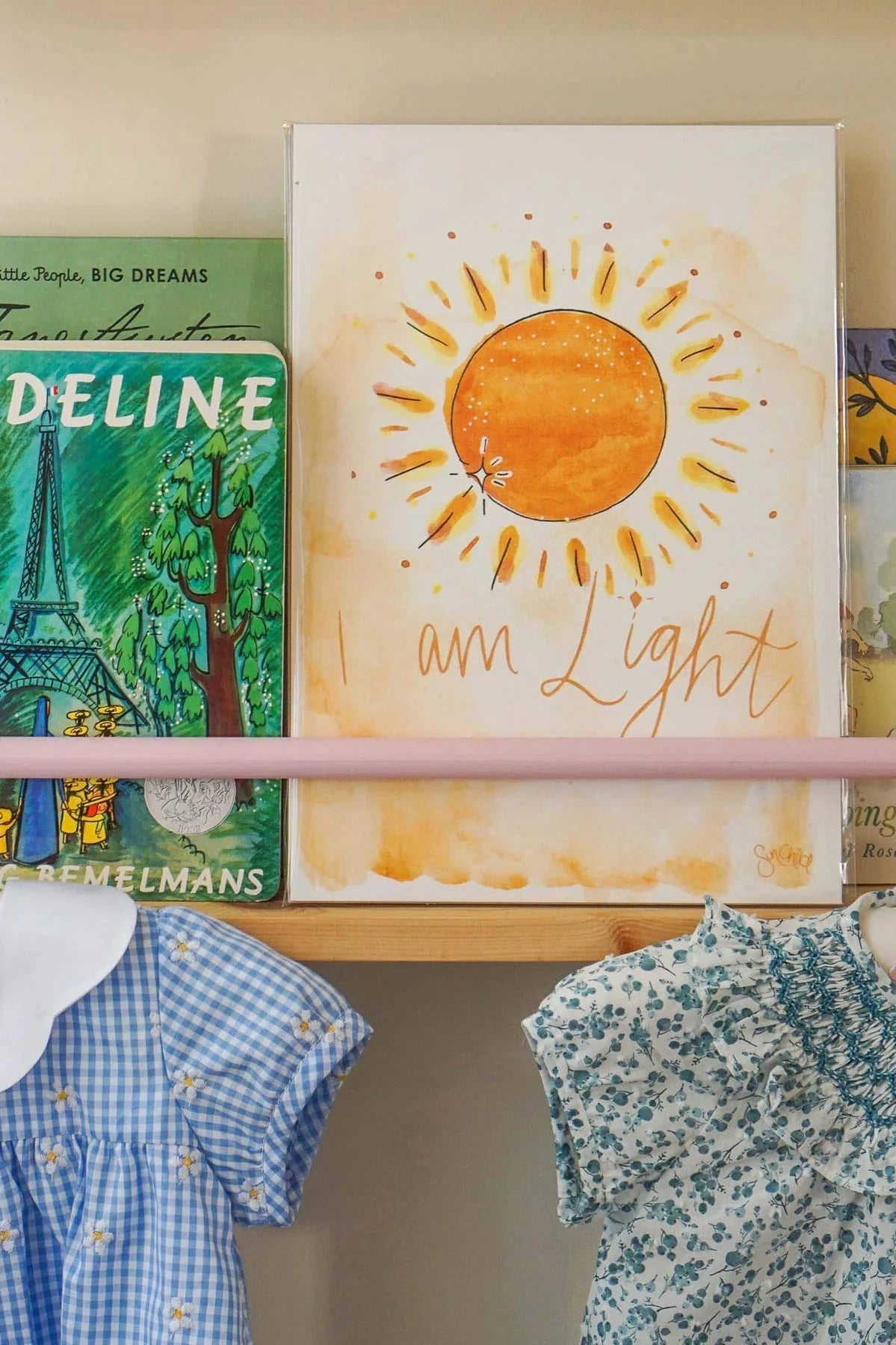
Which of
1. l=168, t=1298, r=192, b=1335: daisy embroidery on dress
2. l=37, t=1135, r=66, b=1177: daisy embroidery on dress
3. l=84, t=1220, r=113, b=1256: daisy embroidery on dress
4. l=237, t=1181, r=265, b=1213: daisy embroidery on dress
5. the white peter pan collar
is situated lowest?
l=168, t=1298, r=192, b=1335: daisy embroidery on dress

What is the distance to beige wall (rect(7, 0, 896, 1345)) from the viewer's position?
0.76 meters

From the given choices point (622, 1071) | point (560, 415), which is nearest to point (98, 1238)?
point (622, 1071)

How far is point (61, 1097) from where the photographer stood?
601 mm

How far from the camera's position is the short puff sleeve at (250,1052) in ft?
1.89

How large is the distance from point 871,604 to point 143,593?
46 cm

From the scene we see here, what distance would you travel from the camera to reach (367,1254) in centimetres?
78

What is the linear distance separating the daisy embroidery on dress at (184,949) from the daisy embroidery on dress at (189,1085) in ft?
0.19

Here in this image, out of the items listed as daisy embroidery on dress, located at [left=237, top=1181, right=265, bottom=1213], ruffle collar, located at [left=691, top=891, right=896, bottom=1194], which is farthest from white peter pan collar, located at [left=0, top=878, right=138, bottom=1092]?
ruffle collar, located at [left=691, top=891, right=896, bottom=1194]

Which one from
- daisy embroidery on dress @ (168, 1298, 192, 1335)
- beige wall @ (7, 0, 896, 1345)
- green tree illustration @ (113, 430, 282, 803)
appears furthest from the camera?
Result: beige wall @ (7, 0, 896, 1345)

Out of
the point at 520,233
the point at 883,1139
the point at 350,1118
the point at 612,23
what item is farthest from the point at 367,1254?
the point at 612,23

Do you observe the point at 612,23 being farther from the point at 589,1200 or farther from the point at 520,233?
the point at 589,1200

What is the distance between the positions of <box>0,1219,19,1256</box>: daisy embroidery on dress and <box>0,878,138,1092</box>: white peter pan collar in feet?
0.33
